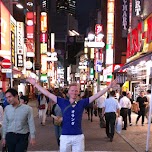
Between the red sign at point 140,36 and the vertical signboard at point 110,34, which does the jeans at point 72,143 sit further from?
the vertical signboard at point 110,34

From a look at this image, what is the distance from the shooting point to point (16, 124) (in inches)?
225

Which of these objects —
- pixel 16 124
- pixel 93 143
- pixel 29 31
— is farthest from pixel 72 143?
pixel 29 31

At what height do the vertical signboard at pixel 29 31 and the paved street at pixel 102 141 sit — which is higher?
the vertical signboard at pixel 29 31

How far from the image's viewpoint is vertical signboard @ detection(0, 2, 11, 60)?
2510cm

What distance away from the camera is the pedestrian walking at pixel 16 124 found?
570 centimetres

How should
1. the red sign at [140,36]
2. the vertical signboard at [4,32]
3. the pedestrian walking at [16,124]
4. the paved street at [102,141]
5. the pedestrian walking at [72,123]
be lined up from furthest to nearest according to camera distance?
1. the vertical signboard at [4,32]
2. the red sign at [140,36]
3. the paved street at [102,141]
4. the pedestrian walking at [16,124]
5. the pedestrian walking at [72,123]

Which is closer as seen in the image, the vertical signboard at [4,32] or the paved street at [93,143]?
the paved street at [93,143]

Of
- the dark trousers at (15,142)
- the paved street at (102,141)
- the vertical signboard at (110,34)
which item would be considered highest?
the vertical signboard at (110,34)

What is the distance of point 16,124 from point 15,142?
12.0 inches

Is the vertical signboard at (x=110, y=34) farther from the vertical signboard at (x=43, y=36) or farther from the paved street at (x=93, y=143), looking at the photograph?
the paved street at (x=93, y=143)

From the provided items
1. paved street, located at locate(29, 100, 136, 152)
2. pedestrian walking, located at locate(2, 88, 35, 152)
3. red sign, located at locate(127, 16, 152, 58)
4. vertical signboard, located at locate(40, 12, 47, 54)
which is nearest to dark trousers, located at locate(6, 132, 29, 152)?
pedestrian walking, located at locate(2, 88, 35, 152)

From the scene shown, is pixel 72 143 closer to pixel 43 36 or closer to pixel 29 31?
pixel 29 31

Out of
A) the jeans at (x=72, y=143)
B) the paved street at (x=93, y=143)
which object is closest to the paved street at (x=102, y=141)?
the paved street at (x=93, y=143)

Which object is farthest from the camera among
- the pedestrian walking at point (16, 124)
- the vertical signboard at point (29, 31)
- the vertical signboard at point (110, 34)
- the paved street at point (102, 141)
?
the vertical signboard at point (29, 31)
